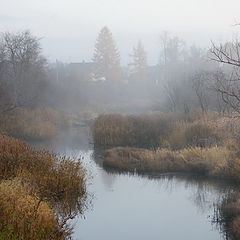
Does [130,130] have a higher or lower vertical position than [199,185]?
higher

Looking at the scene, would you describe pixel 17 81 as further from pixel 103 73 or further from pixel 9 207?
pixel 9 207

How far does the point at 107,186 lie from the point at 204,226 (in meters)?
5.25

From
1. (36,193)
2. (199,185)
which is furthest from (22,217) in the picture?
(199,185)

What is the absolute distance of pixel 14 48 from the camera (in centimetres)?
4128

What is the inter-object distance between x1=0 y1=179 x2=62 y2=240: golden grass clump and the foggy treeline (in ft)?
46.4

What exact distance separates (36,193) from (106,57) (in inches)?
1958

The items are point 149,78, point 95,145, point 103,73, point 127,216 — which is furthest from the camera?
point 149,78

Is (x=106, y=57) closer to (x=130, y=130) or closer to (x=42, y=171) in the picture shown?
(x=130, y=130)

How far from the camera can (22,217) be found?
10.2m

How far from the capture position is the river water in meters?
12.9

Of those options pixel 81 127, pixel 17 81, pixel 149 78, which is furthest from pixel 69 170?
pixel 149 78

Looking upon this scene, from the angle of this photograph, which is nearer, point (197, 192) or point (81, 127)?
point (197, 192)

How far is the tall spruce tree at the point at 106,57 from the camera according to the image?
60.5 meters

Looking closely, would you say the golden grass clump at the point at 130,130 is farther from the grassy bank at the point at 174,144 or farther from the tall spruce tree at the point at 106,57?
the tall spruce tree at the point at 106,57
